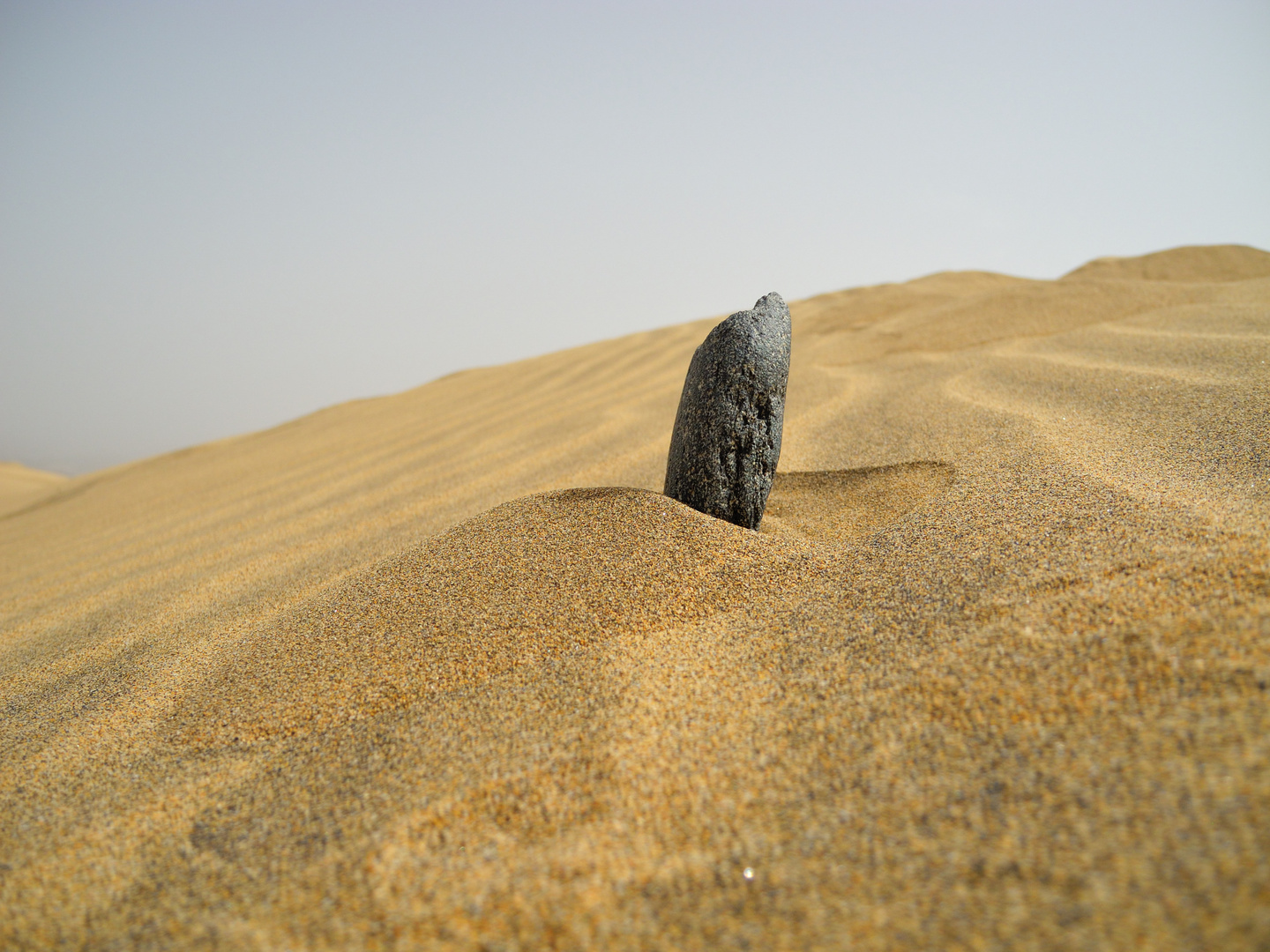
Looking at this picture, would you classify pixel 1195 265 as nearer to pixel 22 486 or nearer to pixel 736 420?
pixel 736 420

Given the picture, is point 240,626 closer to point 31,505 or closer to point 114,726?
point 114,726

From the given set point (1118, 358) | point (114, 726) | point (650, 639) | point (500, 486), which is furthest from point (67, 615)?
point (1118, 358)

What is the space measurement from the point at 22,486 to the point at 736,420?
992cm

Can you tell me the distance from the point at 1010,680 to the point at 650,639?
2.32 ft

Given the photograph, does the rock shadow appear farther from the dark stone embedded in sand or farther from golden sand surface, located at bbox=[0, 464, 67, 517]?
golden sand surface, located at bbox=[0, 464, 67, 517]

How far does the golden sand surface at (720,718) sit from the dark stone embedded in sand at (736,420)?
170 mm

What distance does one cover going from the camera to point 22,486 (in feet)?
27.1

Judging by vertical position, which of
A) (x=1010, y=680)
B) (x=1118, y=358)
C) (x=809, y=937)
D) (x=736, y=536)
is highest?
(x=1118, y=358)

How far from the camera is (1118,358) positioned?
323cm

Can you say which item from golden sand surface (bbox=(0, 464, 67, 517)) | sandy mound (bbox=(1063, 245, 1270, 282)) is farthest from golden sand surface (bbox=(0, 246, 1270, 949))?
golden sand surface (bbox=(0, 464, 67, 517))

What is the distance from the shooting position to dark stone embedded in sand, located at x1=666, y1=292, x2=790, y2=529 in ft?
6.59

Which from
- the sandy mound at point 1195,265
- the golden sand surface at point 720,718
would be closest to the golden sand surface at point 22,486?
the golden sand surface at point 720,718

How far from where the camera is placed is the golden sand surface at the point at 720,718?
2.91ft

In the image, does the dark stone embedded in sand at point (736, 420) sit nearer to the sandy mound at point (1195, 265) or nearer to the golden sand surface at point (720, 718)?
the golden sand surface at point (720, 718)
